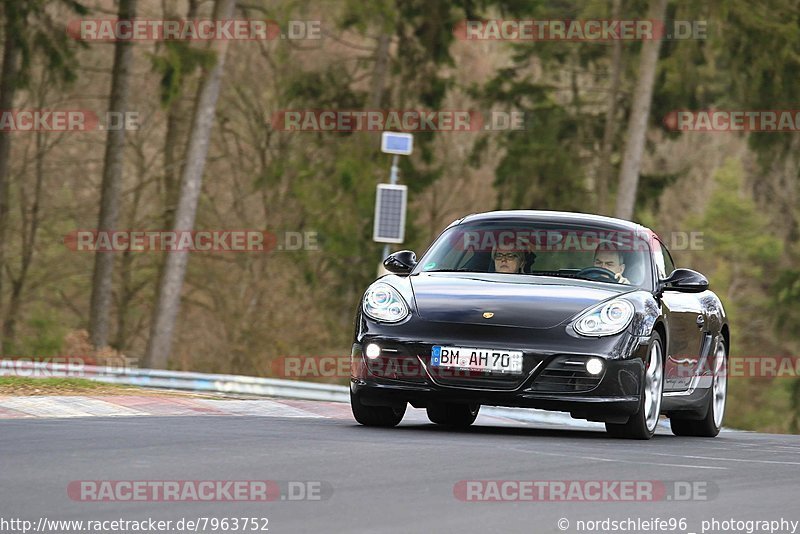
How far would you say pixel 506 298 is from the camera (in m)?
10.8

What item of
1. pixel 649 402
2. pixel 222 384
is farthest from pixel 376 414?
pixel 222 384

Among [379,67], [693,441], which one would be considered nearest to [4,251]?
[379,67]

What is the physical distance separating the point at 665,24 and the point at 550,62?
16.0 feet

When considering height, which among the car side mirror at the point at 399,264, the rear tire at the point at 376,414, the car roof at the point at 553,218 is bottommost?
the rear tire at the point at 376,414

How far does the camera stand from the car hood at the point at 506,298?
10.6 m

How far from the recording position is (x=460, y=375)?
1050cm

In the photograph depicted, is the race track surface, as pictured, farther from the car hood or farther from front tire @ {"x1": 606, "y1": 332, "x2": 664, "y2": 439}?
the car hood

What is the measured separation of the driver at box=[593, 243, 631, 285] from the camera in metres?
11.9

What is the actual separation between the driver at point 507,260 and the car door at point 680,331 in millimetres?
1059

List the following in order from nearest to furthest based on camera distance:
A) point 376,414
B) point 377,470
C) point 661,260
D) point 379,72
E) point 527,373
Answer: point 377,470 < point 527,373 < point 376,414 < point 661,260 < point 379,72

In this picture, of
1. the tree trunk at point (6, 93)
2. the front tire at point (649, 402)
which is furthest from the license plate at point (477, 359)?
the tree trunk at point (6, 93)

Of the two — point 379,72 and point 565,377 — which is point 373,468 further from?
point 379,72

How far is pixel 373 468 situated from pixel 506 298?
2.70 metres

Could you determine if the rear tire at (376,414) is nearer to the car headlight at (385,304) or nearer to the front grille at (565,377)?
the car headlight at (385,304)
